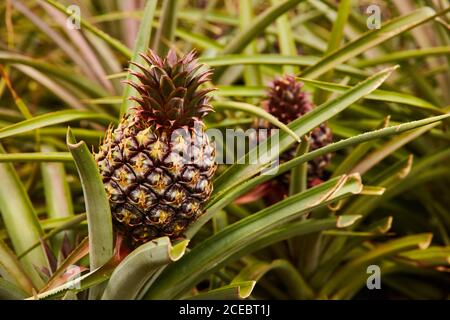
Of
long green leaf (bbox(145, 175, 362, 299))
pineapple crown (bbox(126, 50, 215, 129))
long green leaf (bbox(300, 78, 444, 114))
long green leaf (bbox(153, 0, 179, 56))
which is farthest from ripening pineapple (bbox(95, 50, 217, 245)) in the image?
long green leaf (bbox(153, 0, 179, 56))

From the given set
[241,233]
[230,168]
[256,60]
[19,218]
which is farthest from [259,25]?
[19,218]

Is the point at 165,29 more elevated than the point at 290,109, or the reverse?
the point at 165,29

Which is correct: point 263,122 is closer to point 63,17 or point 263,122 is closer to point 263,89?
point 263,89

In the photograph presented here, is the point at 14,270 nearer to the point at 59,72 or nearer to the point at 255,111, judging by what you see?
the point at 255,111

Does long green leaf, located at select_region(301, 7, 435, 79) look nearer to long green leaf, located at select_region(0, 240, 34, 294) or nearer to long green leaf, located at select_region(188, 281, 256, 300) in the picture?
long green leaf, located at select_region(188, 281, 256, 300)

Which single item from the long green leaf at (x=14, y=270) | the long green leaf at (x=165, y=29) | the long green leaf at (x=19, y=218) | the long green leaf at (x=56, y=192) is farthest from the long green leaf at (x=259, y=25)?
the long green leaf at (x=14, y=270)
